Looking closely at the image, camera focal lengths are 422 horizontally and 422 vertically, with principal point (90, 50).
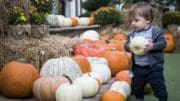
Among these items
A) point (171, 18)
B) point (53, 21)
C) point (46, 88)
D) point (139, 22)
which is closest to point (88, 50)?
point (46, 88)

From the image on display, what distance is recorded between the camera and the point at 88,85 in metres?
4.75

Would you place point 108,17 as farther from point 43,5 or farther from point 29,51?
point 29,51

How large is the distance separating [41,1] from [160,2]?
31.3 ft

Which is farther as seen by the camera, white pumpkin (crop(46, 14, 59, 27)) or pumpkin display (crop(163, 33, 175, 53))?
pumpkin display (crop(163, 33, 175, 53))

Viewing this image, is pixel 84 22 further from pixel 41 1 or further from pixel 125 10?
pixel 41 1

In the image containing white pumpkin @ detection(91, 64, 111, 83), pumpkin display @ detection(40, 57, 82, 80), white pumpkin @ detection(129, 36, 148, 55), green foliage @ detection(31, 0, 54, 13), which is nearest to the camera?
white pumpkin @ detection(129, 36, 148, 55)

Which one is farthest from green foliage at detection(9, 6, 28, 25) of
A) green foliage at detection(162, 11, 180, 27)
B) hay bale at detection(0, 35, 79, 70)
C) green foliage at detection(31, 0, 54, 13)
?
green foliage at detection(162, 11, 180, 27)

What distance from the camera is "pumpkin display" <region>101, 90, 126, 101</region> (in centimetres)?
480

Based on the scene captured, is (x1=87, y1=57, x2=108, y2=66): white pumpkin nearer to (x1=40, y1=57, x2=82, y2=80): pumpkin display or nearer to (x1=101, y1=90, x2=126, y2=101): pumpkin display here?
(x1=40, y1=57, x2=82, y2=80): pumpkin display

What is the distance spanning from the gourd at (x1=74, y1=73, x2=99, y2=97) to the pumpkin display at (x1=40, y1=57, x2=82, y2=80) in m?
0.18

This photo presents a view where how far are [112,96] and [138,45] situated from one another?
0.91 meters

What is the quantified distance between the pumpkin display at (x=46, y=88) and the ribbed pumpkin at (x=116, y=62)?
5.79 ft

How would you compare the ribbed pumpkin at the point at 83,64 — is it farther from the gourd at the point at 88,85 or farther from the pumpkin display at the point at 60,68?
the gourd at the point at 88,85

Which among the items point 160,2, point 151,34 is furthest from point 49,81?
point 160,2
